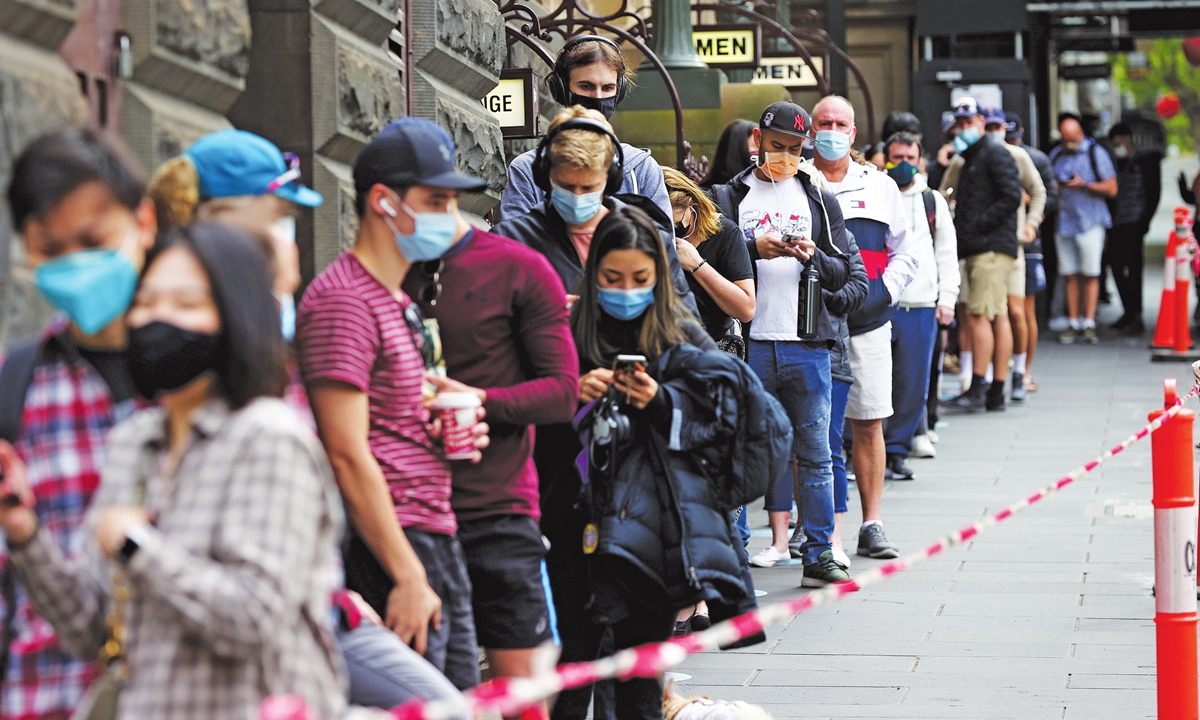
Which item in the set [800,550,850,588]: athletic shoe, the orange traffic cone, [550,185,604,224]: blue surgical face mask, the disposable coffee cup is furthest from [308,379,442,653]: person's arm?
the orange traffic cone

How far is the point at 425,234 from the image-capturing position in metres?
3.94

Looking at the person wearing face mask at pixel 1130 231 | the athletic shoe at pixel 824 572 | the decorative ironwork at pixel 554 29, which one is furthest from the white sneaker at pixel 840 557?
the person wearing face mask at pixel 1130 231

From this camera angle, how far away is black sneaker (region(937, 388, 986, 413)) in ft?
45.1

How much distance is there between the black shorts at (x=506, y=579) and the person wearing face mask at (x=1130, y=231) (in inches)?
612

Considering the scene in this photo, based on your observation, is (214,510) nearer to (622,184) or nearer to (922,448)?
(622,184)

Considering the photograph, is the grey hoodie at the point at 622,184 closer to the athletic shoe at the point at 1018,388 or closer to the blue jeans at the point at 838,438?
the blue jeans at the point at 838,438

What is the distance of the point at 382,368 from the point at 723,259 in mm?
3169

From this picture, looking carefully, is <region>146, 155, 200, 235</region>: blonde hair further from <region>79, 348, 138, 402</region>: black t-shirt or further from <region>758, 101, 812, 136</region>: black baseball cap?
<region>758, 101, 812, 136</region>: black baseball cap

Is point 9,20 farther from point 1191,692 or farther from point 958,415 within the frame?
point 958,415

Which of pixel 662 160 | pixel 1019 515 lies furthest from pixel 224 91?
pixel 662 160

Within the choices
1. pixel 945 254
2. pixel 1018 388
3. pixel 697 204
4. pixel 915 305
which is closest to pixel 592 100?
pixel 697 204

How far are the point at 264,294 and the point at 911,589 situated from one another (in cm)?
545

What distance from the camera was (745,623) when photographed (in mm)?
3926

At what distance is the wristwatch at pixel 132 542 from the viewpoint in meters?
2.58
